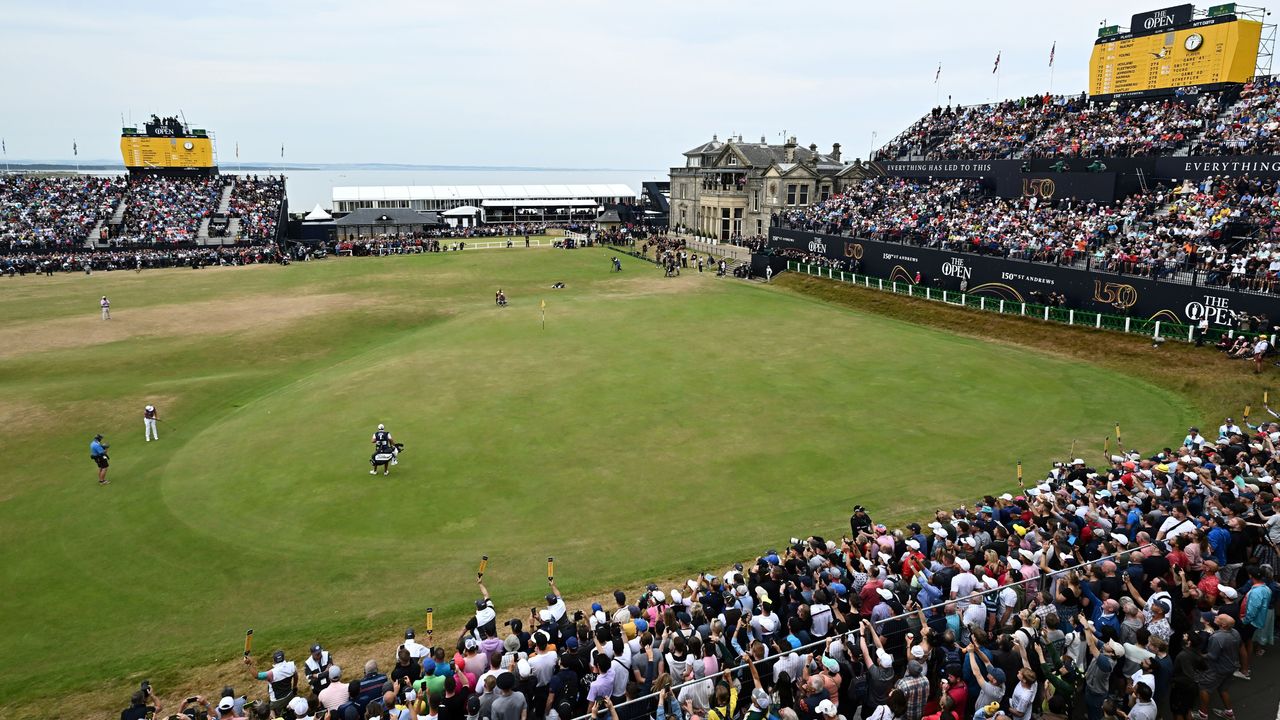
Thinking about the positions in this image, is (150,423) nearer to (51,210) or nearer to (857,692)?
(857,692)

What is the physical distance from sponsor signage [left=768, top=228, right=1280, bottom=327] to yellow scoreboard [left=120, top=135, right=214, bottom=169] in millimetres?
74230

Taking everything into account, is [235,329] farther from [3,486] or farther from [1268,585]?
[1268,585]

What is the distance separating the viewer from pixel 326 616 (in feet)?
49.6

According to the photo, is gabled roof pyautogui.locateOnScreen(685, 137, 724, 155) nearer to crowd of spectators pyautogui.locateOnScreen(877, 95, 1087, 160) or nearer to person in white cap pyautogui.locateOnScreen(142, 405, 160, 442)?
crowd of spectators pyautogui.locateOnScreen(877, 95, 1087, 160)

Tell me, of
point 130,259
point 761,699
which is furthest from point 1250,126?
point 130,259

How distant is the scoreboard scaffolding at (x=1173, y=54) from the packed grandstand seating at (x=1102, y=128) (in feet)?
3.61

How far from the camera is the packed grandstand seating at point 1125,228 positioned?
33.7 meters

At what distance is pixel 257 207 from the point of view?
276 feet

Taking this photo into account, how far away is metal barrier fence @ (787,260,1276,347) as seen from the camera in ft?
108

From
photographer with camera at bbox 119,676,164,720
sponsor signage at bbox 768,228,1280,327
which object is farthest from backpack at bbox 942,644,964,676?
sponsor signage at bbox 768,228,1280,327

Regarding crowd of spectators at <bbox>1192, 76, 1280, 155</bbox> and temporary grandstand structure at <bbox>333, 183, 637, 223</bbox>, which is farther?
temporary grandstand structure at <bbox>333, 183, 637, 223</bbox>

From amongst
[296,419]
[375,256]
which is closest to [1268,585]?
[296,419]

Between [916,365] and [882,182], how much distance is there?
108ft

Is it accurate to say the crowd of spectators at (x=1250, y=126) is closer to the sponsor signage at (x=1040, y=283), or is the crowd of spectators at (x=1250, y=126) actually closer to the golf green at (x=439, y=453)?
the sponsor signage at (x=1040, y=283)
